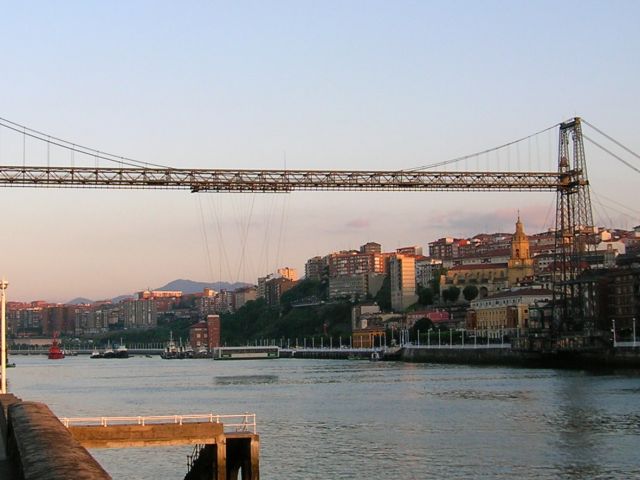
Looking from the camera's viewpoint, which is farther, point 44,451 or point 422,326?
point 422,326

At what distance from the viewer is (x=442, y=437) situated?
29.1m

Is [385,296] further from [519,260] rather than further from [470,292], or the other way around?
[519,260]

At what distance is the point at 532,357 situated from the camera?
80375 mm

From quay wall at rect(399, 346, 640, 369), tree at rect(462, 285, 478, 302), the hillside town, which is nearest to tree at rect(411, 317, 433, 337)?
the hillside town

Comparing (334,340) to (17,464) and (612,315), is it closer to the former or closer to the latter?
(612,315)

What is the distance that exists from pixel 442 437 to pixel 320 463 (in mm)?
5991

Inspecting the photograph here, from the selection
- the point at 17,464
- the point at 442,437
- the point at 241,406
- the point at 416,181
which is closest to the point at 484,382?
the point at 416,181

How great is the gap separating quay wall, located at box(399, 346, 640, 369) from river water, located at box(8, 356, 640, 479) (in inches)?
426

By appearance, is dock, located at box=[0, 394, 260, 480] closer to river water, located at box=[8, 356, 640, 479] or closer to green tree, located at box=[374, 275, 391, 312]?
river water, located at box=[8, 356, 640, 479]

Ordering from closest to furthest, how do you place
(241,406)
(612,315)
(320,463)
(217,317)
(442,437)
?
(320,463) → (442,437) → (241,406) → (612,315) → (217,317)

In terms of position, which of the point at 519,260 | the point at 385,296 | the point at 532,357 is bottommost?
the point at 532,357

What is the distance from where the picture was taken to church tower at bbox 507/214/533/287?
15012 cm

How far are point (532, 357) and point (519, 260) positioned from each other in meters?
72.5

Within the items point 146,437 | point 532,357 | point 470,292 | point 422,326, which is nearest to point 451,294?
point 470,292
